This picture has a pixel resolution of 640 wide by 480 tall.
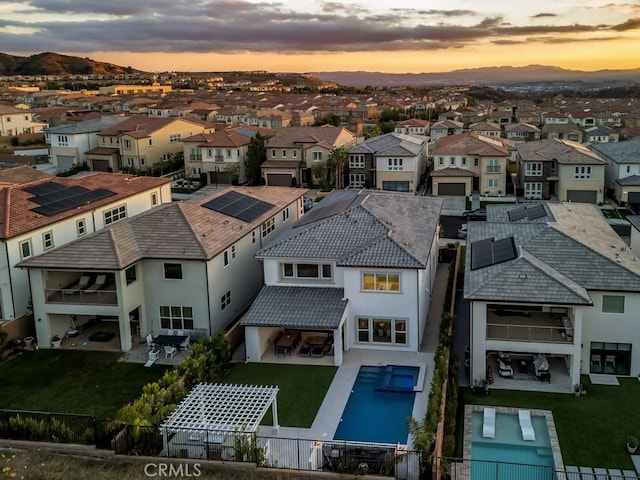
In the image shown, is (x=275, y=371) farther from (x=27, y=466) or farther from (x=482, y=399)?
(x=27, y=466)

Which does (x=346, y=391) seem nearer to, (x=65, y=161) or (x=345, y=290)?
(x=345, y=290)

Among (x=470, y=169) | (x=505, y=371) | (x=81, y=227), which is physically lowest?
(x=505, y=371)

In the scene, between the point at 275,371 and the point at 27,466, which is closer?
the point at 27,466

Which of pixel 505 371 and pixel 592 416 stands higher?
pixel 505 371

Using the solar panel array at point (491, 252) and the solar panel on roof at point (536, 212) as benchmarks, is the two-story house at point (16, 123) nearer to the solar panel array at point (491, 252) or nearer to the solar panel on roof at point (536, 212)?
the solar panel on roof at point (536, 212)

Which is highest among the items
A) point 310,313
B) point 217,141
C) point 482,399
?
→ point 217,141

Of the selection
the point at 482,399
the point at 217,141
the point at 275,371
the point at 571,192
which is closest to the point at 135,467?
the point at 275,371

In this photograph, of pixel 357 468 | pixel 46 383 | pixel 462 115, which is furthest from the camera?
pixel 462 115

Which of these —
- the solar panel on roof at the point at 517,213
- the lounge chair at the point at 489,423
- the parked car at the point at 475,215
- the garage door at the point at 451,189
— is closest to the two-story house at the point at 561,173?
the garage door at the point at 451,189

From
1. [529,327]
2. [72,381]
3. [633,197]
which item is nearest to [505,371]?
[529,327]
